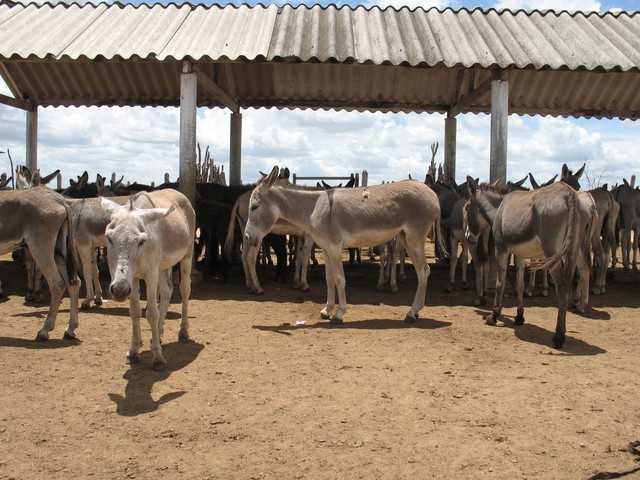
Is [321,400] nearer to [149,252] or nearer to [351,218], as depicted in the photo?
[149,252]

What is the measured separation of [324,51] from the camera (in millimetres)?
10617

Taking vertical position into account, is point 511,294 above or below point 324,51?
below

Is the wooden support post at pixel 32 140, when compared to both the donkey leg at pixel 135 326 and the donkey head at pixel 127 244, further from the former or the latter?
the donkey head at pixel 127 244

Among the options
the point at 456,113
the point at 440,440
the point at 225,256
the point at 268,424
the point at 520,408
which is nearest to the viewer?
the point at 440,440

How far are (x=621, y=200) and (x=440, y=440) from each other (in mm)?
11642

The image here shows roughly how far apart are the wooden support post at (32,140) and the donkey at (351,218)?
826 cm

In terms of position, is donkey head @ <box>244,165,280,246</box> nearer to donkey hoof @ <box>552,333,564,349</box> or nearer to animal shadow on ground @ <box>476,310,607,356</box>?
animal shadow on ground @ <box>476,310,607,356</box>

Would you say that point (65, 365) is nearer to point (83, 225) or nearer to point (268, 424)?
point (268, 424)

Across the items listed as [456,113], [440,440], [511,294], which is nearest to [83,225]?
[440,440]

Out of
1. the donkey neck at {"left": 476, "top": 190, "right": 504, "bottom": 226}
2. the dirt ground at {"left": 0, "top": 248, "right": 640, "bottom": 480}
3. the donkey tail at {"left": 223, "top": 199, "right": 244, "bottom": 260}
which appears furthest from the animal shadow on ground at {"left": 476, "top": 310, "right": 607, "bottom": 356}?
the donkey tail at {"left": 223, "top": 199, "right": 244, "bottom": 260}

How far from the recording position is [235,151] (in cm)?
1602

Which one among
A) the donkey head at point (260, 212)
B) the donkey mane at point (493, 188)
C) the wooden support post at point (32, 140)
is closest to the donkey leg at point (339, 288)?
the donkey head at point (260, 212)

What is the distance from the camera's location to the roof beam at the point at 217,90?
11375 mm

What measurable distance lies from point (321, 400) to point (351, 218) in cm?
392
